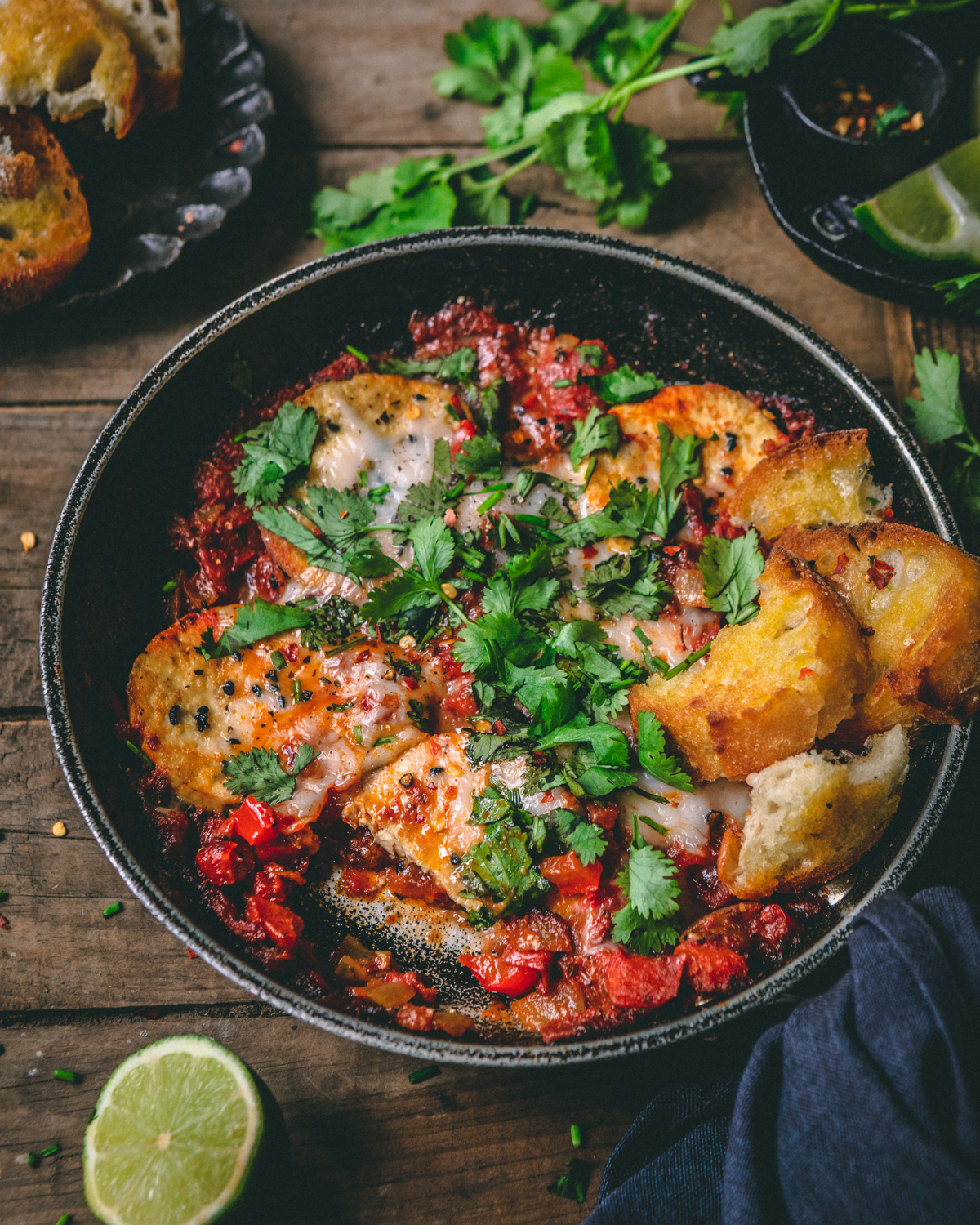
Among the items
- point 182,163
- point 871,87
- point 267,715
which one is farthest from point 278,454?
point 871,87

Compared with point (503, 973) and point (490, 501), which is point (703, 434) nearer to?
point (490, 501)

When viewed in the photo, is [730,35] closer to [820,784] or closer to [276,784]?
[820,784]

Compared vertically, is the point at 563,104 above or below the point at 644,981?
above

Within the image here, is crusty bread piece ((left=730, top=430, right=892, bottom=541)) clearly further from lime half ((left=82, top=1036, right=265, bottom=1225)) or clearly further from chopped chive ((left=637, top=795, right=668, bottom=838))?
lime half ((left=82, top=1036, right=265, bottom=1225))

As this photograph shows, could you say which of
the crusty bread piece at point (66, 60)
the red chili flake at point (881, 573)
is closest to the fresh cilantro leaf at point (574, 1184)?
the red chili flake at point (881, 573)

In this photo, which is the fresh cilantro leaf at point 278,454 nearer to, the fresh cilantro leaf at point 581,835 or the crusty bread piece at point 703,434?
the crusty bread piece at point 703,434

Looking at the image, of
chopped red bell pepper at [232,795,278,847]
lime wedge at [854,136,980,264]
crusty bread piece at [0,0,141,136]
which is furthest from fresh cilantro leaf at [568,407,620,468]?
crusty bread piece at [0,0,141,136]
